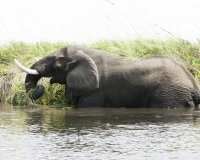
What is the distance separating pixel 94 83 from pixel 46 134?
13.2 ft

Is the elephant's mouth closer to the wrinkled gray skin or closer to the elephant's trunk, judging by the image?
the wrinkled gray skin

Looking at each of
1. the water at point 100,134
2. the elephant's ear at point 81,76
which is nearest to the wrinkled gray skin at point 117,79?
the elephant's ear at point 81,76

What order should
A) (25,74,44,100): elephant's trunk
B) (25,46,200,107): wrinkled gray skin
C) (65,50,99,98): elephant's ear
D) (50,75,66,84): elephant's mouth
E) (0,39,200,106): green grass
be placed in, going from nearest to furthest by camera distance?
(25,46,200,107): wrinkled gray skin < (65,50,99,98): elephant's ear < (50,75,66,84): elephant's mouth < (25,74,44,100): elephant's trunk < (0,39,200,106): green grass

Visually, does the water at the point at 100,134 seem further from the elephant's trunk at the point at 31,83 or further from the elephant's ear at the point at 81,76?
the elephant's trunk at the point at 31,83

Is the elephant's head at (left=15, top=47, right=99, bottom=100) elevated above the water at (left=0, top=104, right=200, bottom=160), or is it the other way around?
the elephant's head at (left=15, top=47, right=99, bottom=100)

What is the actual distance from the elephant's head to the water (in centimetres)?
70

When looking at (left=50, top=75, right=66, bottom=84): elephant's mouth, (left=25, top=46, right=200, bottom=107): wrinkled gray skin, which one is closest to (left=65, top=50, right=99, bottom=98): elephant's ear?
(left=25, top=46, right=200, bottom=107): wrinkled gray skin

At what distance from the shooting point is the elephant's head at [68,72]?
15.9m

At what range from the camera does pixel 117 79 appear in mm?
15820

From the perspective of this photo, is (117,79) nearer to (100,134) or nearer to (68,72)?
(68,72)

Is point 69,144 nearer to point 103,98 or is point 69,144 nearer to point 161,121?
point 161,121

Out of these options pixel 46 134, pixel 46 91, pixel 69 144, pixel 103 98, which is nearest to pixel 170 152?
pixel 69 144

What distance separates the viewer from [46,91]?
16.9m

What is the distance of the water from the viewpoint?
10250 mm
